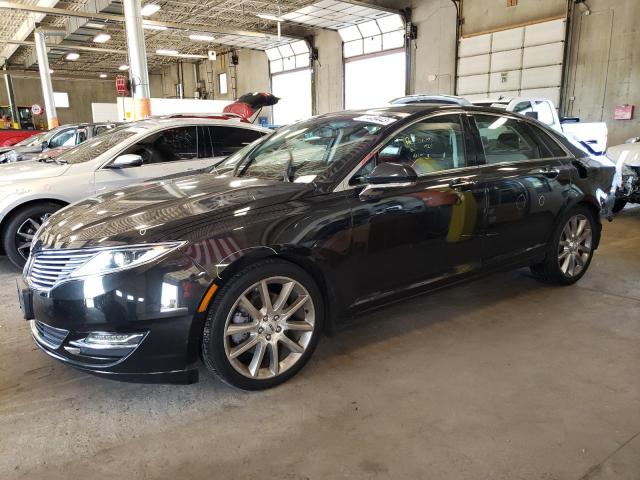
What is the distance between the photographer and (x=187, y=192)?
285 cm

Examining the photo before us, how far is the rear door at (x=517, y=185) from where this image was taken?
337 centimetres

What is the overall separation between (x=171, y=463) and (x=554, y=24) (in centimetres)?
1416

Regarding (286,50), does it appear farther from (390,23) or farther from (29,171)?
(29,171)

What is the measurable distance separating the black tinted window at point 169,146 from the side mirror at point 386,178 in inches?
136

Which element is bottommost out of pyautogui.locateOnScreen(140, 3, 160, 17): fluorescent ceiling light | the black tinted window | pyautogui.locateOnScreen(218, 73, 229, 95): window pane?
the black tinted window

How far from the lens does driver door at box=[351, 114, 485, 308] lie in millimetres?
2791

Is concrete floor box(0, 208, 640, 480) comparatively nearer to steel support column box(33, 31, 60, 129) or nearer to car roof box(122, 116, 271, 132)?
car roof box(122, 116, 271, 132)

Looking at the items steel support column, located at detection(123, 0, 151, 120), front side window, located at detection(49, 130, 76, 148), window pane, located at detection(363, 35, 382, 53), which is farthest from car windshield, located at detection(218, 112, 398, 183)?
window pane, located at detection(363, 35, 382, 53)

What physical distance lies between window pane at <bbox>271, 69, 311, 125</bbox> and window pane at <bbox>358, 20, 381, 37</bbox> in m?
3.33

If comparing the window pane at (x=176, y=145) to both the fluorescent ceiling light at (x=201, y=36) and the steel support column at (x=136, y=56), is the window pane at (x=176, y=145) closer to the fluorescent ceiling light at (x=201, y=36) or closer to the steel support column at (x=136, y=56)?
the steel support column at (x=136, y=56)

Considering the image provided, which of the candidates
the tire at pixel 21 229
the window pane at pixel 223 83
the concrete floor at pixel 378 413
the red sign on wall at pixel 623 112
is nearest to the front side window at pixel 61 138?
the tire at pixel 21 229

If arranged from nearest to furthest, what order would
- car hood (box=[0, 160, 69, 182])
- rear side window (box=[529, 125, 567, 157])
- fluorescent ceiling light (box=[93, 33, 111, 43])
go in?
rear side window (box=[529, 125, 567, 157]) → car hood (box=[0, 160, 69, 182]) → fluorescent ceiling light (box=[93, 33, 111, 43])

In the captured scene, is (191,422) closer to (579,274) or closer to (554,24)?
(579,274)

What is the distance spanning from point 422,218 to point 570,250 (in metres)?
1.86
